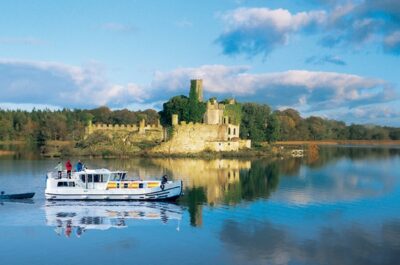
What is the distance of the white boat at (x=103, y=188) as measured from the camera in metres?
28.8

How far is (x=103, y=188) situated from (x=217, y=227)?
9153 millimetres

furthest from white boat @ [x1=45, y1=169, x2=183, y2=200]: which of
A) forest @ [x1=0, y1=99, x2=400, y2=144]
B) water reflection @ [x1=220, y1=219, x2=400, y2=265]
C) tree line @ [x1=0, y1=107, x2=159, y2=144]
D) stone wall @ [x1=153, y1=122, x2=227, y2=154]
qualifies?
tree line @ [x1=0, y1=107, x2=159, y2=144]

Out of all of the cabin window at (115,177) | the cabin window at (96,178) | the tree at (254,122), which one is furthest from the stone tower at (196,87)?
the cabin window at (96,178)

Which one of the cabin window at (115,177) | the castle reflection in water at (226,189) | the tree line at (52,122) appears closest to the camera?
the castle reflection in water at (226,189)

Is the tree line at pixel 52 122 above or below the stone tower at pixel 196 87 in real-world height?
below

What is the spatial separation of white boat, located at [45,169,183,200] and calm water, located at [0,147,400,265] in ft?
2.37

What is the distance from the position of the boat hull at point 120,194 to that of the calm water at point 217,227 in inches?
25.6

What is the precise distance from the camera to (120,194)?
2889 cm

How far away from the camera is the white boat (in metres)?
28.8

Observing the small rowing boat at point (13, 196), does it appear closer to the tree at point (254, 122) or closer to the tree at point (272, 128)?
the tree at point (254, 122)

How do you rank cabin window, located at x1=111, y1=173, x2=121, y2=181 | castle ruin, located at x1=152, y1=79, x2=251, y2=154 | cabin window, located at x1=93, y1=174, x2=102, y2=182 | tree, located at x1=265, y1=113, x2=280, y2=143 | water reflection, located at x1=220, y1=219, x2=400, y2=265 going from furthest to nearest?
tree, located at x1=265, y1=113, x2=280, y2=143 → castle ruin, located at x1=152, y1=79, x2=251, y2=154 → cabin window, located at x1=111, y1=173, x2=121, y2=181 → cabin window, located at x1=93, y1=174, x2=102, y2=182 → water reflection, located at x1=220, y1=219, x2=400, y2=265

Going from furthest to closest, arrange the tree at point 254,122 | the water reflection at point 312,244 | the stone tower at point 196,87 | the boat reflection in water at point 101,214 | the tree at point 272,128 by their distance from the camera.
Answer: the tree at point 272,128 → the tree at point 254,122 → the stone tower at point 196,87 → the boat reflection in water at point 101,214 → the water reflection at point 312,244

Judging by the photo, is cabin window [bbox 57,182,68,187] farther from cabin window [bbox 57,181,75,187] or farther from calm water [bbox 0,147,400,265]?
calm water [bbox 0,147,400,265]

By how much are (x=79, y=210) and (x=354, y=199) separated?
15.3 m
